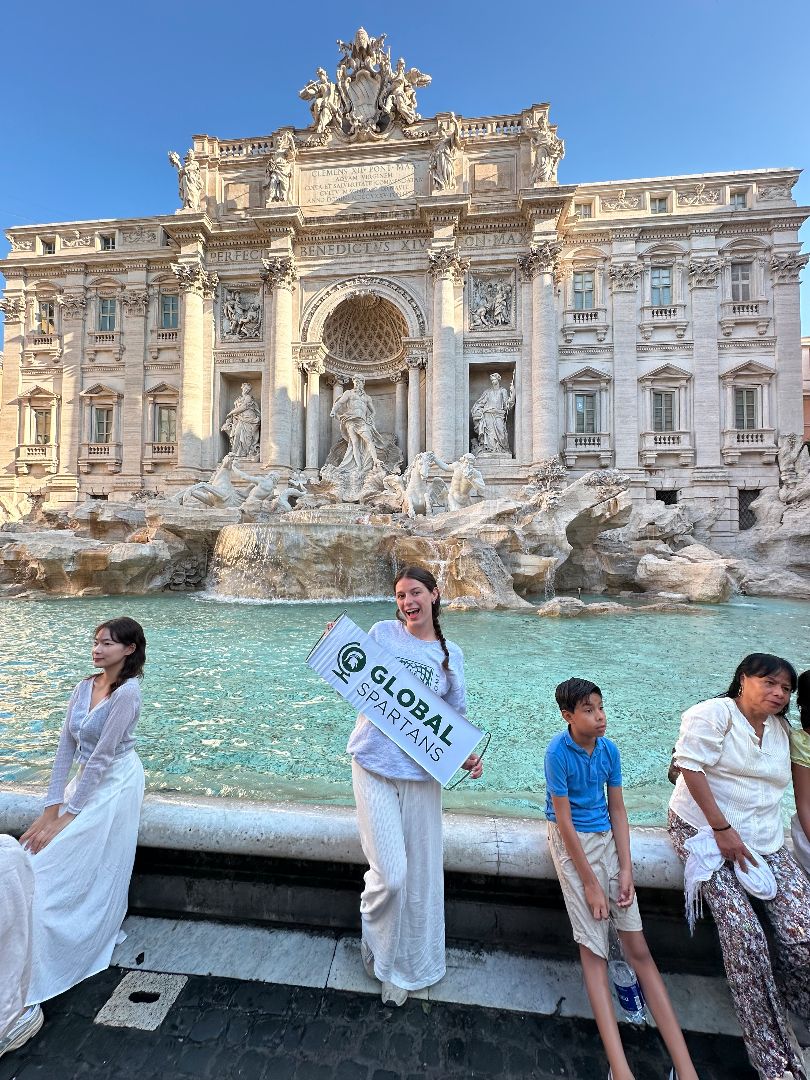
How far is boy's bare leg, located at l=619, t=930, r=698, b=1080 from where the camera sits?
1253 mm

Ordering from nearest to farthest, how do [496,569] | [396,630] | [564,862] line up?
1. [564,862]
2. [396,630]
3. [496,569]

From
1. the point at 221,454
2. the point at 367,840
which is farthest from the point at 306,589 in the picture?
the point at 221,454

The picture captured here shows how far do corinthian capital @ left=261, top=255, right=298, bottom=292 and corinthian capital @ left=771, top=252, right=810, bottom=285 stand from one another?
16262 millimetres

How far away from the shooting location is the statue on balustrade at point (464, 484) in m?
12.4

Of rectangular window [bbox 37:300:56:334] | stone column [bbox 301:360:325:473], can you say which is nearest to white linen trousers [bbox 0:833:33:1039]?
stone column [bbox 301:360:325:473]

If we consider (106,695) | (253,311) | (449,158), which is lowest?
(106,695)

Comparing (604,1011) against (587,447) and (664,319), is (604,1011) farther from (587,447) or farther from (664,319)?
(664,319)

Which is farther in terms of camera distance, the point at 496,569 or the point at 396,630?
the point at 496,569

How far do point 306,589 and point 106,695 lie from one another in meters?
8.52

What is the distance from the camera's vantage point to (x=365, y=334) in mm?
19484

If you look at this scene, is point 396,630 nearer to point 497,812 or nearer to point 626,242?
point 497,812

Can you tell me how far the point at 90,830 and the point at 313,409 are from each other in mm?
17653

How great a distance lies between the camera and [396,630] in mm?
1740

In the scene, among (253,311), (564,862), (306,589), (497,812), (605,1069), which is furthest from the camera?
(253,311)
